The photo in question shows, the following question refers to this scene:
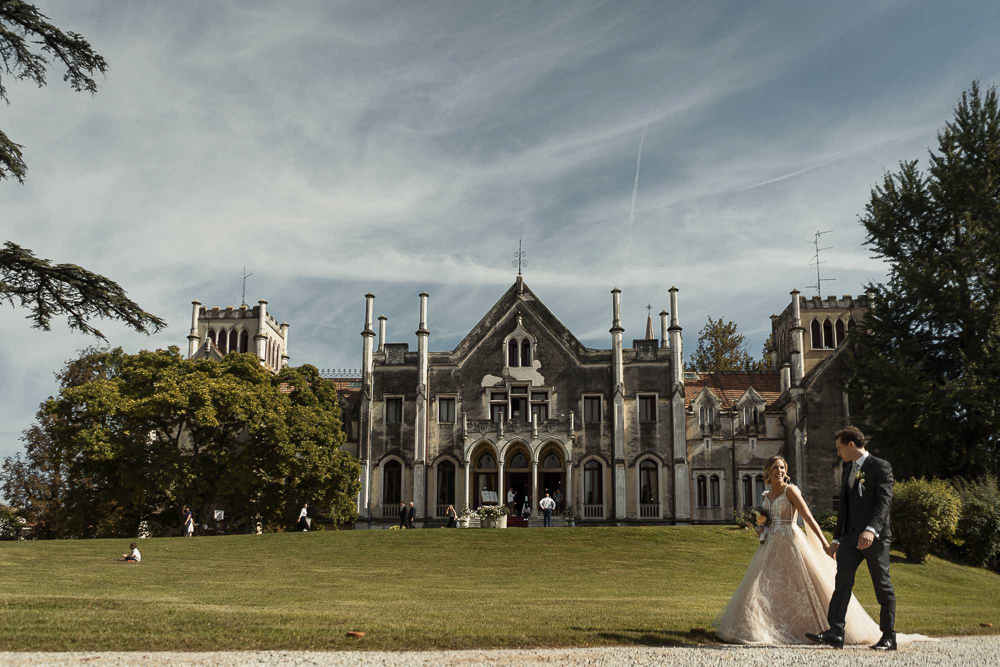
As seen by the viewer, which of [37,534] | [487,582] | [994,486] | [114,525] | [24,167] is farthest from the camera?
[37,534]

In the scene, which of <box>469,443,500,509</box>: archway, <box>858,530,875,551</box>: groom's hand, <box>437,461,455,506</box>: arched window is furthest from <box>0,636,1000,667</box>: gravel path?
<box>437,461,455,506</box>: arched window

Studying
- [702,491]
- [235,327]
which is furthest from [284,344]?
[702,491]

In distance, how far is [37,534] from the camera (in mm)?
47438

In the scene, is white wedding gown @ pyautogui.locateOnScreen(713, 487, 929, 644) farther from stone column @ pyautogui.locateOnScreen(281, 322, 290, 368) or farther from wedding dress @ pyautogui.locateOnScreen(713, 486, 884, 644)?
stone column @ pyautogui.locateOnScreen(281, 322, 290, 368)

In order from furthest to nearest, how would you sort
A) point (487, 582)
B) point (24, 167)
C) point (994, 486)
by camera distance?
point (994, 486)
point (487, 582)
point (24, 167)

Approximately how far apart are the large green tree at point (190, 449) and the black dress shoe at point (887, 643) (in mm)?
32049

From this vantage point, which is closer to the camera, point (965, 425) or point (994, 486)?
point (994, 486)

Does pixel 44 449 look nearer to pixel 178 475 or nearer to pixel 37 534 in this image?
pixel 37 534

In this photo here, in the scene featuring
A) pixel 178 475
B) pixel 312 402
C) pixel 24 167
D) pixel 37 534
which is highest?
pixel 24 167

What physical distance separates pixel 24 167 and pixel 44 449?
3667 centimetres

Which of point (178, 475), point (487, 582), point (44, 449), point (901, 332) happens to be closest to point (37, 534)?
point (44, 449)

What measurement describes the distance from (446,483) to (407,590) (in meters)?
27.3

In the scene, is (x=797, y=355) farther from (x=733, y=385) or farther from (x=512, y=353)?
(x=512, y=353)

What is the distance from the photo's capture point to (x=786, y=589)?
1065 cm
